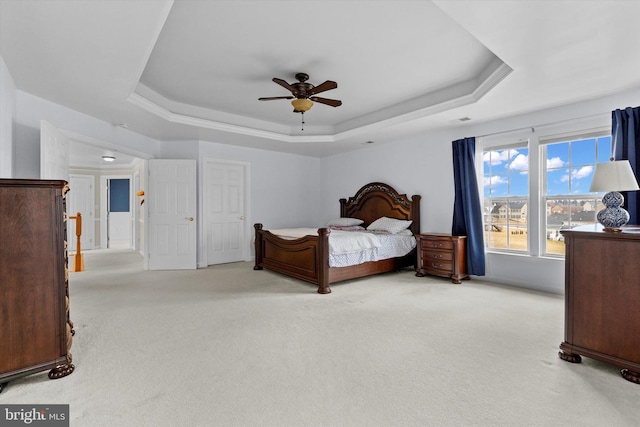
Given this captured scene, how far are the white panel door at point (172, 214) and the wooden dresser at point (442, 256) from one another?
3.76 m

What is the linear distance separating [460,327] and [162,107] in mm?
4328

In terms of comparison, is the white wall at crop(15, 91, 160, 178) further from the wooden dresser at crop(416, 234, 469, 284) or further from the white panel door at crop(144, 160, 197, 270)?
the wooden dresser at crop(416, 234, 469, 284)

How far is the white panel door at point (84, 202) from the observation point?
8.09m

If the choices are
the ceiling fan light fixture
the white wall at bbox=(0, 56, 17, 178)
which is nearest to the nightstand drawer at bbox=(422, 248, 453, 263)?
the ceiling fan light fixture

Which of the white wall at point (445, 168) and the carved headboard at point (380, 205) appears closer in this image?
the white wall at point (445, 168)

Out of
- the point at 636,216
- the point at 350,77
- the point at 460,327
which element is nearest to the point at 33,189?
the point at 350,77

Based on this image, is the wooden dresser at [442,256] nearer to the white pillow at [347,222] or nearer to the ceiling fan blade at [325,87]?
the white pillow at [347,222]

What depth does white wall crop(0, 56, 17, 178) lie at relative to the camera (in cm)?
262

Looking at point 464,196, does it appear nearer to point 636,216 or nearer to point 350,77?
point 636,216

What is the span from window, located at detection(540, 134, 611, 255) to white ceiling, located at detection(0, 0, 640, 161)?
55cm

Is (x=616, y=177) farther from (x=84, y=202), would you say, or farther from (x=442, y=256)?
(x=84, y=202)

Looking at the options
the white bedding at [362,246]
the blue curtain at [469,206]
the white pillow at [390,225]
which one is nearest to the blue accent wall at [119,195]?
the white bedding at [362,246]

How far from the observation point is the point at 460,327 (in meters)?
2.68

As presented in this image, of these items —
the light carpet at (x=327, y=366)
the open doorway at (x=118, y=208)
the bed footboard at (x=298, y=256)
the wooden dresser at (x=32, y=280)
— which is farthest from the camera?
the open doorway at (x=118, y=208)
